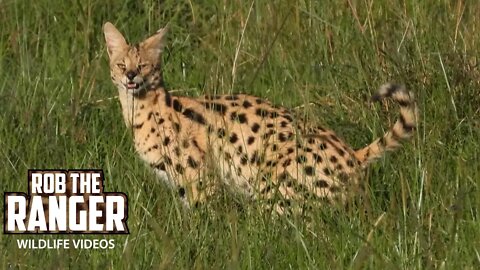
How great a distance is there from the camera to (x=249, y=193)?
15.7 feet

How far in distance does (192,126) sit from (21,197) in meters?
1.13

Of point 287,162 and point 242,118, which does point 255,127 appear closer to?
point 242,118

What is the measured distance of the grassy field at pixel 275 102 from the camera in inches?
158

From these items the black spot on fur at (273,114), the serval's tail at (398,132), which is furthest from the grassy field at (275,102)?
the black spot on fur at (273,114)

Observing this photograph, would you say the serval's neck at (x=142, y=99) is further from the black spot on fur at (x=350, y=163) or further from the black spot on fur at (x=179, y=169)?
the black spot on fur at (x=350, y=163)

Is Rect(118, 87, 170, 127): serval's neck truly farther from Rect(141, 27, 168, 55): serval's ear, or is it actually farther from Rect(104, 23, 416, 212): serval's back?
Rect(141, 27, 168, 55): serval's ear

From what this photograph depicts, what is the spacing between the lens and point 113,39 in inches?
229

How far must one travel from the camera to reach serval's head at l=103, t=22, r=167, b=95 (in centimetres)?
566

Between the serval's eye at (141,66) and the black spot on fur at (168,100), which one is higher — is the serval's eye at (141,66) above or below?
above

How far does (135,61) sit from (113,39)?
18cm

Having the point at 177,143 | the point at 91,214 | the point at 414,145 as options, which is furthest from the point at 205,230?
the point at 177,143

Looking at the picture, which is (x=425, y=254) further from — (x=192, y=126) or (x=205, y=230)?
(x=192, y=126)

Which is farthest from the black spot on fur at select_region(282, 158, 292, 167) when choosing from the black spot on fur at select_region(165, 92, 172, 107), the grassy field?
the black spot on fur at select_region(165, 92, 172, 107)

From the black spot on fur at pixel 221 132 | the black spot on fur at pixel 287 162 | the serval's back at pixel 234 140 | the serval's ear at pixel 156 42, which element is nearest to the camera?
the serval's back at pixel 234 140
